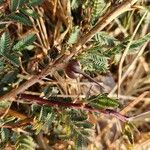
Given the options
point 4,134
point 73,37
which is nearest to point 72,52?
point 73,37

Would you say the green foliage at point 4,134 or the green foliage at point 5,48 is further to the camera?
the green foliage at point 4,134

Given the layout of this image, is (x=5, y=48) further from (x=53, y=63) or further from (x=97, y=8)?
(x=97, y=8)

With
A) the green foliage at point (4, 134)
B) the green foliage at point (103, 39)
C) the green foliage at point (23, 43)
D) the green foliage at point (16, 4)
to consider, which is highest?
the green foliage at point (16, 4)

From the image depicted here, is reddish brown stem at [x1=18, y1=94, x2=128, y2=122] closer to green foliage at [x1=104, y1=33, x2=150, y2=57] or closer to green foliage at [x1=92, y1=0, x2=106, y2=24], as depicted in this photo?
green foliage at [x1=104, y1=33, x2=150, y2=57]

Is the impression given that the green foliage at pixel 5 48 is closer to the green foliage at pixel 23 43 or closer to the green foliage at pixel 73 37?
the green foliage at pixel 23 43

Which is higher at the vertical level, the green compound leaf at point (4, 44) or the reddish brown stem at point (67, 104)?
the green compound leaf at point (4, 44)

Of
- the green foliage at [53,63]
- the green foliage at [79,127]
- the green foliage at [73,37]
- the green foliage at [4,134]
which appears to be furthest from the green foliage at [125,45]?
the green foliage at [4,134]
